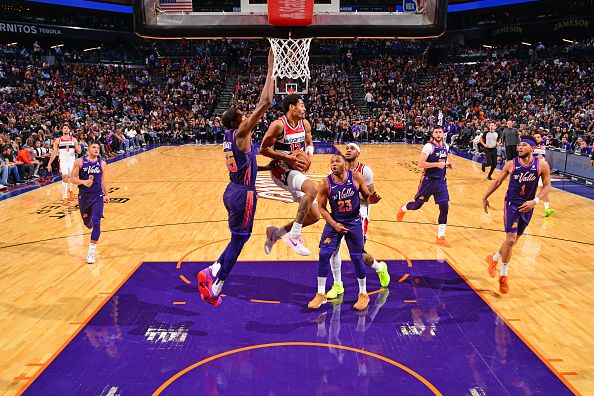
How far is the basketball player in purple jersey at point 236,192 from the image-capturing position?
17.3 feet

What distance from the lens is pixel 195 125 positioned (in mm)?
28641

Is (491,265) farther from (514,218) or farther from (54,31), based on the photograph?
(54,31)

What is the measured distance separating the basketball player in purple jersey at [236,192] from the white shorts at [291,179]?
0.51 meters

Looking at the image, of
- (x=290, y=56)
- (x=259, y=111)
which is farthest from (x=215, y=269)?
(x=290, y=56)

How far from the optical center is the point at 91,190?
25.3 ft

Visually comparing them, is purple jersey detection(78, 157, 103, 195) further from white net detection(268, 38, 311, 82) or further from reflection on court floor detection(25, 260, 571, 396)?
white net detection(268, 38, 311, 82)

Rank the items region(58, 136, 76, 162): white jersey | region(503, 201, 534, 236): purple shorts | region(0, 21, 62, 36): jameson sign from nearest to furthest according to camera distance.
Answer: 1. region(503, 201, 534, 236): purple shorts
2. region(58, 136, 76, 162): white jersey
3. region(0, 21, 62, 36): jameson sign

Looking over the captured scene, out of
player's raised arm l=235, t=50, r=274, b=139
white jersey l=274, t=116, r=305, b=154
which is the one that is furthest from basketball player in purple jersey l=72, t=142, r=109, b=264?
player's raised arm l=235, t=50, r=274, b=139

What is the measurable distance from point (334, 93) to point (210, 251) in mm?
24824

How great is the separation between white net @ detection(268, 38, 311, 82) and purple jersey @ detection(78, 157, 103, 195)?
426cm

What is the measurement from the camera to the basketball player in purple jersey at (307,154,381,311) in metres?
5.86

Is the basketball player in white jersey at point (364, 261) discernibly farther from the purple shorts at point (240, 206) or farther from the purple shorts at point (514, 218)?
the purple shorts at point (514, 218)

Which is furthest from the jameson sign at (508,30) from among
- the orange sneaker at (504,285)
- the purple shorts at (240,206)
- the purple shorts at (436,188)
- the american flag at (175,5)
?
the purple shorts at (240,206)

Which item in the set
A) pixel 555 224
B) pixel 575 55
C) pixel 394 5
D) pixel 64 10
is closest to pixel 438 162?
pixel 555 224
